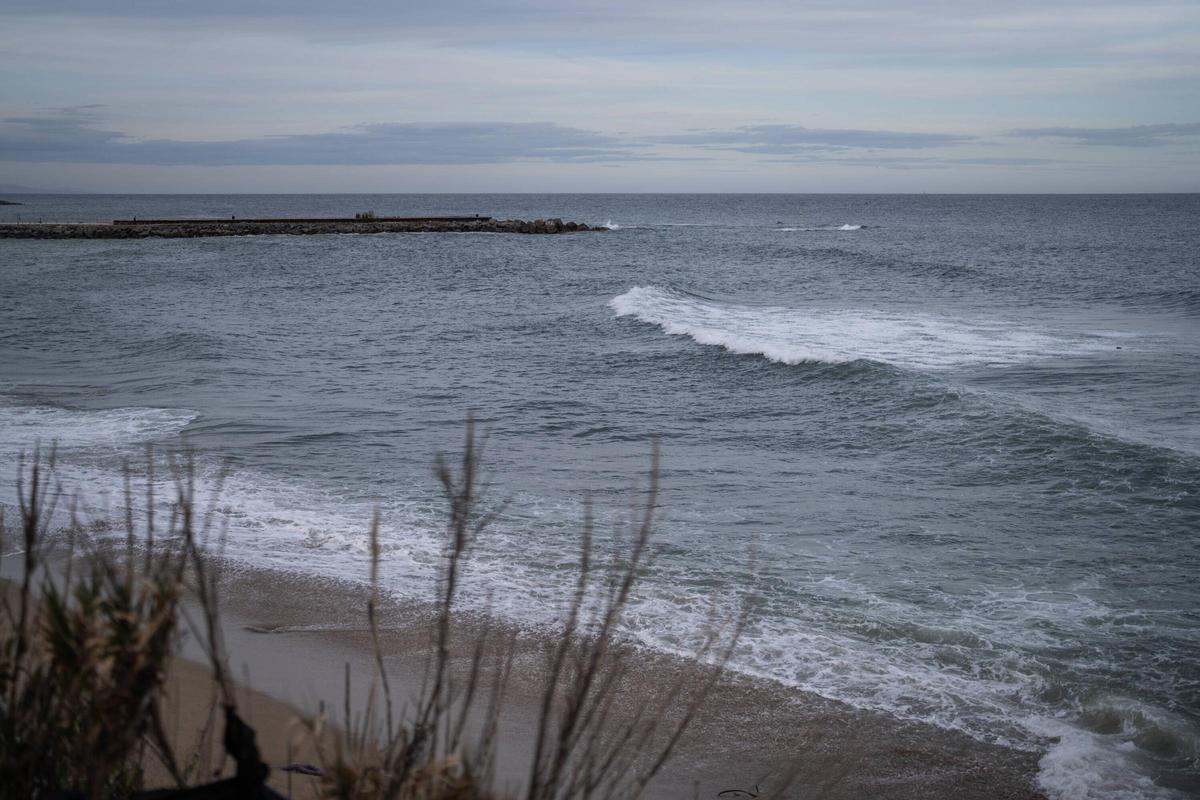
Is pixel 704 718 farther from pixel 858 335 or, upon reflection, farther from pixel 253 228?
pixel 253 228

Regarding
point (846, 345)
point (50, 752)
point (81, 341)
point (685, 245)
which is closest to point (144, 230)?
point (685, 245)

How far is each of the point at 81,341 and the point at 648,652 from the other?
67.7ft

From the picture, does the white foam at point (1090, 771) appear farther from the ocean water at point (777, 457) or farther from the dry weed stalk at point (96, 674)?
the dry weed stalk at point (96, 674)

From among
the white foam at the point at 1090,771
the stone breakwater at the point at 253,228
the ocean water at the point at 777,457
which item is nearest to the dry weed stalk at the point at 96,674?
the ocean water at the point at 777,457

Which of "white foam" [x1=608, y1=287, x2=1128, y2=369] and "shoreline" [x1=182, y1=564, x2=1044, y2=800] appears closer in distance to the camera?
"shoreline" [x1=182, y1=564, x2=1044, y2=800]

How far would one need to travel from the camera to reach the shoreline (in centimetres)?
593

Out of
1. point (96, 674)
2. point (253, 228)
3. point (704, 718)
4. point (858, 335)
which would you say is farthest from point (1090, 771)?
point (253, 228)

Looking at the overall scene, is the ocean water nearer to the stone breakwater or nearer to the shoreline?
the shoreline

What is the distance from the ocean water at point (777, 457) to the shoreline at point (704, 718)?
0.27m

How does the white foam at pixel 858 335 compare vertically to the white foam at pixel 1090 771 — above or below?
above

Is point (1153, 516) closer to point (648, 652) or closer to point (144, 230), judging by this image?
point (648, 652)

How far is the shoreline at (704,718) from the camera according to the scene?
234 inches

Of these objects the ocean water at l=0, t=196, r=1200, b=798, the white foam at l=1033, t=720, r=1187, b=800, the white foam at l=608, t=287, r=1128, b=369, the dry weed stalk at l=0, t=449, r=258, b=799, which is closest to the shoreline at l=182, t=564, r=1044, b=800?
the white foam at l=1033, t=720, r=1187, b=800

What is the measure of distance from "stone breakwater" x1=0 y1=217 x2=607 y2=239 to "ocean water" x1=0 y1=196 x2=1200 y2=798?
33811mm
